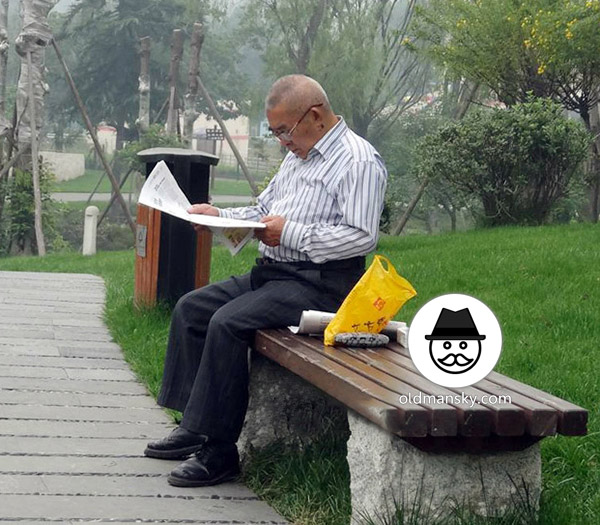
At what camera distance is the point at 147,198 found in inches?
205

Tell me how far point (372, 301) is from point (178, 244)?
4.02 m

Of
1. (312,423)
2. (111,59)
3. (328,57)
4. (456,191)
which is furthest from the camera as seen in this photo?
(111,59)

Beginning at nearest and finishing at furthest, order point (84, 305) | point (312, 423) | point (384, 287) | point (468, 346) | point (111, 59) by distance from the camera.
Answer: point (468, 346) < point (384, 287) < point (312, 423) < point (84, 305) < point (111, 59)

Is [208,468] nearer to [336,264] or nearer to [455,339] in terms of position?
[336,264]

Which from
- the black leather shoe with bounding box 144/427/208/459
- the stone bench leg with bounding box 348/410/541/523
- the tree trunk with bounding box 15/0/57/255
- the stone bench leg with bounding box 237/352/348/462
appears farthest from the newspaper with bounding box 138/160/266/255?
the tree trunk with bounding box 15/0/57/255

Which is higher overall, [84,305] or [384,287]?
[384,287]

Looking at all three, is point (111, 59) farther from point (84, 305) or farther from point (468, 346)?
point (468, 346)

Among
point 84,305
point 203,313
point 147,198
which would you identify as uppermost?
point 147,198

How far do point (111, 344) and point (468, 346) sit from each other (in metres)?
4.59

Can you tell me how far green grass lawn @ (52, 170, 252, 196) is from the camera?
68975 mm

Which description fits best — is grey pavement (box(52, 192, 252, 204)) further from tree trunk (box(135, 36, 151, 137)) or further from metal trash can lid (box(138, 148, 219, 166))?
metal trash can lid (box(138, 148, 219, 166))

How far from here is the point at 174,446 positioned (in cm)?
500

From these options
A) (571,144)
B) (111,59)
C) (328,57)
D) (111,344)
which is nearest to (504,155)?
(571,144)

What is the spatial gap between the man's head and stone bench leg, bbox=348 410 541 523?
1484 mm
